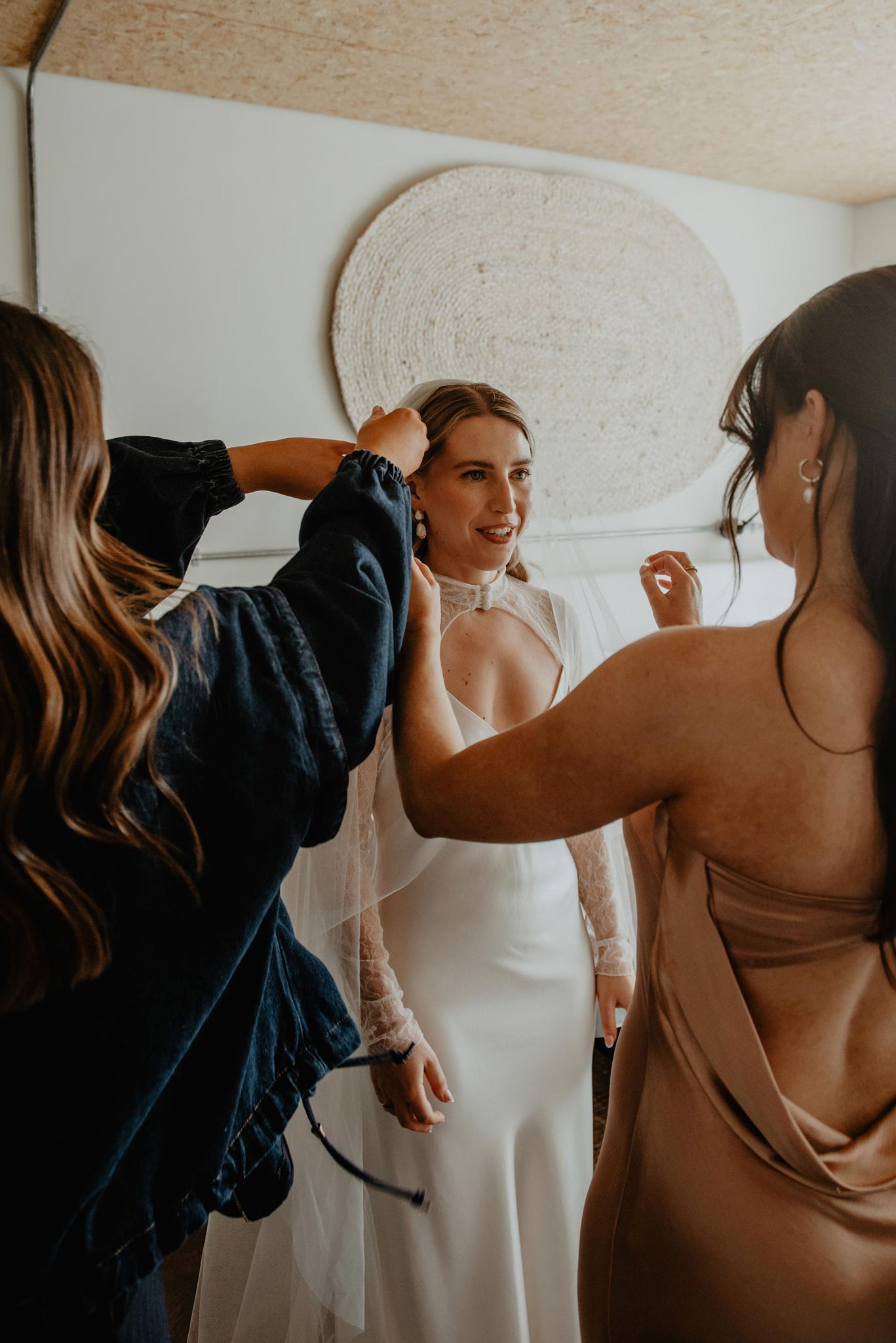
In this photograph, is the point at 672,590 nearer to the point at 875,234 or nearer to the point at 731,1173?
the point at 731,1173

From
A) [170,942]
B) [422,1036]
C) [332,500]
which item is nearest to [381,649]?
[332,500]

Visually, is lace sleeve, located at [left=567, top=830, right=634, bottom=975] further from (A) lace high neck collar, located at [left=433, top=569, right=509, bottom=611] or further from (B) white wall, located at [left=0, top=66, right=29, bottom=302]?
(B) white wall, located at [left=0, top=66, right=29, bottom=302]

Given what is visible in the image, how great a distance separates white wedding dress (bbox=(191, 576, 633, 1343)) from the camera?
1305 millimetres

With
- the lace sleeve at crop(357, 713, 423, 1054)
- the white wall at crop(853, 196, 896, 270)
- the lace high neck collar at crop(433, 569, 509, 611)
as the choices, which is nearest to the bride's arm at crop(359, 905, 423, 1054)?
the lace sleeve at crop(357, 713, 423, 1054)

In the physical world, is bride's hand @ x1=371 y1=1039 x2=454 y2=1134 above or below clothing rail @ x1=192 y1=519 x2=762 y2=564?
below

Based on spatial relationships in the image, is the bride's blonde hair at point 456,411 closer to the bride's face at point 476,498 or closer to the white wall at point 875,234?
the bride's face at point 476,498

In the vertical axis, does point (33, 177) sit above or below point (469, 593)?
above

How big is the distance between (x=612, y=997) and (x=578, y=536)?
0.73m

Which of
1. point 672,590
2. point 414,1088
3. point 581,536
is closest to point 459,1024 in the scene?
point 414,1088

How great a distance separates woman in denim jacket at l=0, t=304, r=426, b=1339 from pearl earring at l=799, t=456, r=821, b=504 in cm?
33

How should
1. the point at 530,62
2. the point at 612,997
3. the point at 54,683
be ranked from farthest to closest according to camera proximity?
the point at 530,62, the point at 612,997, the point at 54,683

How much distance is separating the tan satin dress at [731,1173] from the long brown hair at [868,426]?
4.6 inches

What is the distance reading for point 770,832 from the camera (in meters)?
0.80

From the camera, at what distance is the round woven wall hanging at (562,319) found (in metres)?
2.55
